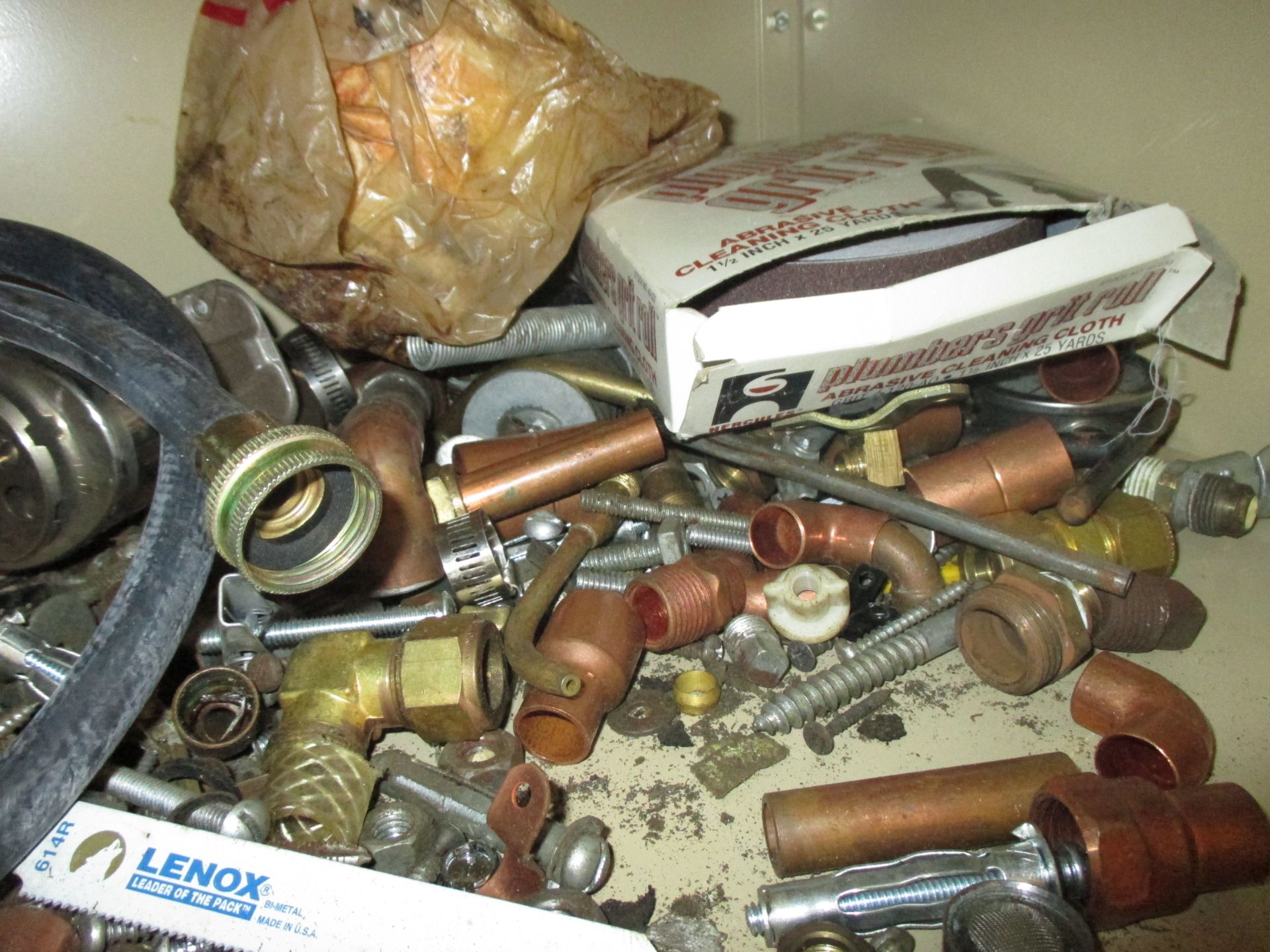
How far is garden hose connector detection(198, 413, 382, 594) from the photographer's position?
2.21ft

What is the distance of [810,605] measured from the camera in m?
1.02

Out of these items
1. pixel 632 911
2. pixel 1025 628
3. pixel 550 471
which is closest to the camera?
pixel 632 911

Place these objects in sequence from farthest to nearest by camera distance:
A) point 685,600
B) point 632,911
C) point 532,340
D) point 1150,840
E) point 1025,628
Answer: point 532,340, point 685,600, point 1025,628, point 632,911, point 1150,840

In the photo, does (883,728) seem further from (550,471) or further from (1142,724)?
(550,471)

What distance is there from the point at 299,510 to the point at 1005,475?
908 millimetres

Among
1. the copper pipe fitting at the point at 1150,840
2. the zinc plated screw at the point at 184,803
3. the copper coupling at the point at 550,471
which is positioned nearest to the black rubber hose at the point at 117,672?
the zinc plated screw at the point at 184,803

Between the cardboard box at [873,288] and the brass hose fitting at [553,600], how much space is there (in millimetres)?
207

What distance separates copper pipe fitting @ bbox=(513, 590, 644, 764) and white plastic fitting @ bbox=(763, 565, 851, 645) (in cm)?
19

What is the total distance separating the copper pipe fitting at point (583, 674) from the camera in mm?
896

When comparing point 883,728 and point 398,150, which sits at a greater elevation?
point 398,150

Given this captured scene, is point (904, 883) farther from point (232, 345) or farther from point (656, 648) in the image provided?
point (232, 345)

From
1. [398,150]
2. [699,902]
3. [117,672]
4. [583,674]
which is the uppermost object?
[398,150]

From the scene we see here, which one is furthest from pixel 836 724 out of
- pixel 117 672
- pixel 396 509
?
pixel 117 672

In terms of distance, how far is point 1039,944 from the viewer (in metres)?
0.64
